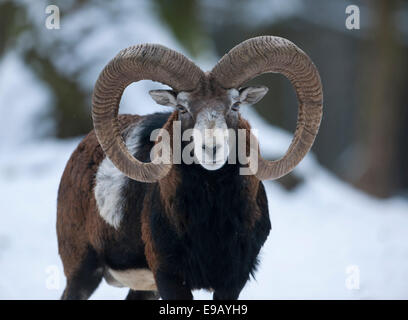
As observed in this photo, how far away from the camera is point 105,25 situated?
1514 cm

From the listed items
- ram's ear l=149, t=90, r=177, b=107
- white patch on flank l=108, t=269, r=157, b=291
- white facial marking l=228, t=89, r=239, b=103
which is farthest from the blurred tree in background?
white facial marking l=228, t=89, r=239, b=103

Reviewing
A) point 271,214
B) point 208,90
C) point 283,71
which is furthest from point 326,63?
point 208,90

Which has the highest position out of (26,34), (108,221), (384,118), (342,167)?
(108,221)

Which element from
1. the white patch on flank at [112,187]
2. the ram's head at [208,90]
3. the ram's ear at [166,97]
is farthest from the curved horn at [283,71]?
the white patch on flank at [112,187]

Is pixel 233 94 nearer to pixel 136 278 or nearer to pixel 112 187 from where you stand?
pixel 112 187

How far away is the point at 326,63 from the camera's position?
26.5 meters

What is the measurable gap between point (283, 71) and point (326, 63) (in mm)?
20681

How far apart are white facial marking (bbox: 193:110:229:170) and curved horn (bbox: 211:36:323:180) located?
46 centimetres

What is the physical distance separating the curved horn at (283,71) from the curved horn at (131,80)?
0.90 ft

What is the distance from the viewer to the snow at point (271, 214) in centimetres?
1005

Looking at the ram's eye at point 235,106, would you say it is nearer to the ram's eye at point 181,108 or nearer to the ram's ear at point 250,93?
the ram's ear at point 250,93

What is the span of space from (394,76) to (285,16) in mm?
6074
